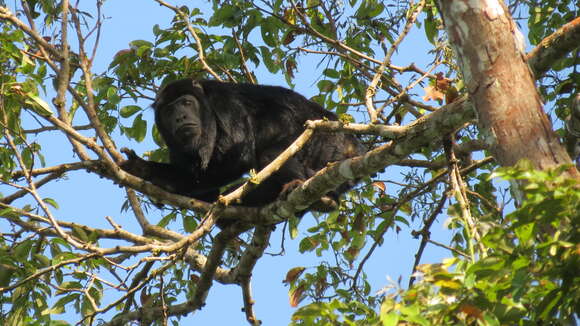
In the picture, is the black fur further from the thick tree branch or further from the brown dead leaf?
the thick tree branch

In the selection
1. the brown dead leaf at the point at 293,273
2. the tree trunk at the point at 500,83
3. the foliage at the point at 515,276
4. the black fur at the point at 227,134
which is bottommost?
the foliage at the point at 515,276

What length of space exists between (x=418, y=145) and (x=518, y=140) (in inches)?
37.4

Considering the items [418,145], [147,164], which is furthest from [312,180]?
[147,164]

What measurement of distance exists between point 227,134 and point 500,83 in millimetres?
2889

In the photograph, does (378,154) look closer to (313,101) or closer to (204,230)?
(204,230)

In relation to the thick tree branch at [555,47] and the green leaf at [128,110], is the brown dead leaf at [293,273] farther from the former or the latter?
the thick tree branch at [555,47]

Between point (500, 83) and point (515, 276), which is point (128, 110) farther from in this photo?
point (515, 276)

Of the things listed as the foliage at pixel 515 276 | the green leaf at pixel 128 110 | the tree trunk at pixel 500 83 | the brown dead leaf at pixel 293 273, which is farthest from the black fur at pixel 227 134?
the foliage at pixel 515 276

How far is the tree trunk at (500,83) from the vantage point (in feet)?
9.00

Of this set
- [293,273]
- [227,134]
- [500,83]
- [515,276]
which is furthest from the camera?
[227,134]

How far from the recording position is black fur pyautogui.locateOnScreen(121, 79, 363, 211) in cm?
539

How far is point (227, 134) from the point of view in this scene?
546 cm

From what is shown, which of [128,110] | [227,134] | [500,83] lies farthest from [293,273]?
[500,83]

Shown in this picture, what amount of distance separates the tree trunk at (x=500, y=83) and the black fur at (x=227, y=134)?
229cm
